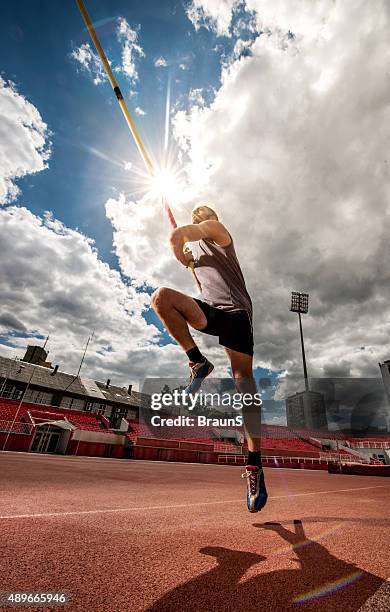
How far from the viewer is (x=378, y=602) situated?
1.21 meters

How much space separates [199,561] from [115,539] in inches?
22.3

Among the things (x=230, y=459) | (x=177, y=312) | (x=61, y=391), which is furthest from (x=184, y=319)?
(x=61, y=391)

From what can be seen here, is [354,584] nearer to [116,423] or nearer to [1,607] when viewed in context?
[1,607]

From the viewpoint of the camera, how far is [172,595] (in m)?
1.17

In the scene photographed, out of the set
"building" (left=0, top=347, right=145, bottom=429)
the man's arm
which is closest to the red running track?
the man's arm

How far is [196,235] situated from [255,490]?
252cm

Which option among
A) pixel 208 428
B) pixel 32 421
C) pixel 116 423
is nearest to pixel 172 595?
pixel 32 421

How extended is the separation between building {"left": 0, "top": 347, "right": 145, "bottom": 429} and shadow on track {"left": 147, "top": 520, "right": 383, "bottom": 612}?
33.9 m

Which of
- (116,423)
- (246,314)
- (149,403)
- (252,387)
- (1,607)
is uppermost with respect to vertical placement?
(149,403)

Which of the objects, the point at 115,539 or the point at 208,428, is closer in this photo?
the point at 115,539

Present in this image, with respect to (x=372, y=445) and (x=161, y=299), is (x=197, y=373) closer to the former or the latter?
(x=161, y=299)

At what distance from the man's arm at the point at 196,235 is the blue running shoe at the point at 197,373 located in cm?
101

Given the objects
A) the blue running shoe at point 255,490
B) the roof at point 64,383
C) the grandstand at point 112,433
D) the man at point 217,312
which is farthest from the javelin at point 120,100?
the roof at point 64,383

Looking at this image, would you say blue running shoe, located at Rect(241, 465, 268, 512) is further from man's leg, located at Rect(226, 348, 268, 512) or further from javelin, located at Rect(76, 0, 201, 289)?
javelin, located at Rect(76, 0, 201, 289)
